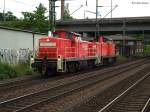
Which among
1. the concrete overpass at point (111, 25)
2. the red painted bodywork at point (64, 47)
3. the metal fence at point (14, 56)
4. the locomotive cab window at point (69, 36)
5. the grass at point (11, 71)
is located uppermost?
the concrete overpass at point (111, 25)

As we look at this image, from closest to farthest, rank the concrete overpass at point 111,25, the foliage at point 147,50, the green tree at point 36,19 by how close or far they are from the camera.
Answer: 1. the green tree at point 36,19
2. the concrete overpass at point 111,25
3. the foliage at point 147,50

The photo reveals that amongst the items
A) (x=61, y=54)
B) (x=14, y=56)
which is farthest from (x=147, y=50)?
(x=61, y=54)

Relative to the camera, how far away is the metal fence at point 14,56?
3028 centimetres

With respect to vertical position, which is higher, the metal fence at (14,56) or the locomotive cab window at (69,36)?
the locomotive cab window at (69,36)

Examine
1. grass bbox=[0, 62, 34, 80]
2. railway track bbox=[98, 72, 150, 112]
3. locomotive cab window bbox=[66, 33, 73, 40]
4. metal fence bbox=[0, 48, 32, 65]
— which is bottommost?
railway track bbox=[98, 72, 150, 112]

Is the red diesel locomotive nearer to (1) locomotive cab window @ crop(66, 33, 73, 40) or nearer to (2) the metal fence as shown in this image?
(1) locomotive cab window @ crop(66, 33, 73, 40)

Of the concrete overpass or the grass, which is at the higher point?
the concrete overpass

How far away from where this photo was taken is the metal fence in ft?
99.3

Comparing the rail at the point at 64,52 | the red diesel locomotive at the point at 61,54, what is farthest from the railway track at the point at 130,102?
the rail at the point at 64,52

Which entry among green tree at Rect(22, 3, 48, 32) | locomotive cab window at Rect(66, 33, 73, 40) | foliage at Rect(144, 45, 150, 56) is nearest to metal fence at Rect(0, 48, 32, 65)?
locomotive cab window at Rect(66, 33, 73, 40)

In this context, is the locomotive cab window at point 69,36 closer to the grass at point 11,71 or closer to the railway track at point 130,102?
the grass at point 11,71

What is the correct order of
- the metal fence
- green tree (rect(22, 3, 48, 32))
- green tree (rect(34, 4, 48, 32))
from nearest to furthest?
1. the metal fence
2. green tree (rect(34, 4, 48, 32))
3. green tree (rect(22, 3, 48, 32))

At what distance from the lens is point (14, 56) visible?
→ 32.0m

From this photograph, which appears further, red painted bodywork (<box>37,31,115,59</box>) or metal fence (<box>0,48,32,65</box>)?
metal fence (<box>0,48,32,65</box>)
